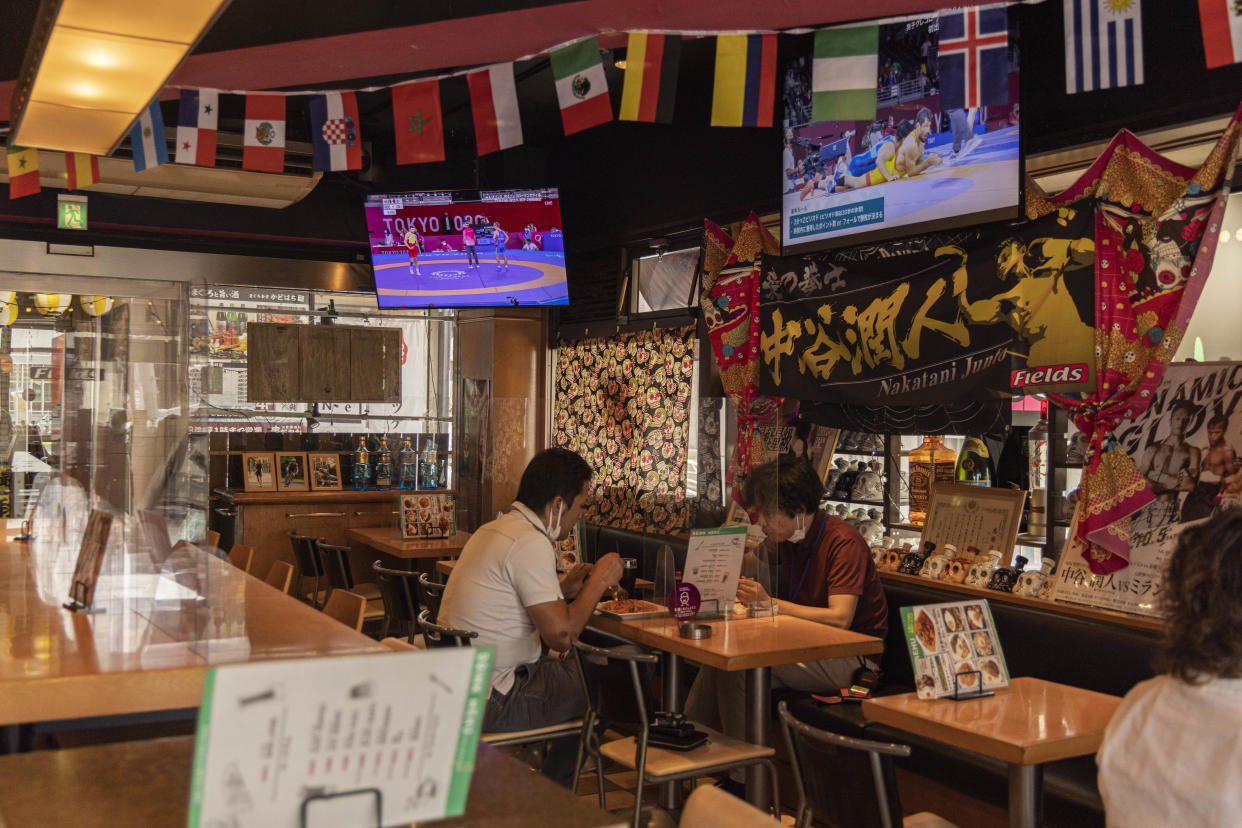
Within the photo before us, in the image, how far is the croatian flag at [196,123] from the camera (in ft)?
16.5

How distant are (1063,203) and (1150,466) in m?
1.06

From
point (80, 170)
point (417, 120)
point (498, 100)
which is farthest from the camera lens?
point (80, 170)

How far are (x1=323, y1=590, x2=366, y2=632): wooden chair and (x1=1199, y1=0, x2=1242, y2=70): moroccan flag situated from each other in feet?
10.4

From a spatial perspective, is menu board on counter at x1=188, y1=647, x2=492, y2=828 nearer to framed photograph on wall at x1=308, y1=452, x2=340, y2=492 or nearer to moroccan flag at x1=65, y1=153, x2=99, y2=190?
moroccan flag at x1=65, y1=153, x2=99, y2=190

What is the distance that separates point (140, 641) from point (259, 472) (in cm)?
590

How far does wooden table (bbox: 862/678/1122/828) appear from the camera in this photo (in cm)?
282

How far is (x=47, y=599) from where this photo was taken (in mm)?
3133

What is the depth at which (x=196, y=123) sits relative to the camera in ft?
16.5

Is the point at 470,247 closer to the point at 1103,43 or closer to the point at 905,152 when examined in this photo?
the point at 905,152

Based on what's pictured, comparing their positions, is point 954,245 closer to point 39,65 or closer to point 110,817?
point 39,65

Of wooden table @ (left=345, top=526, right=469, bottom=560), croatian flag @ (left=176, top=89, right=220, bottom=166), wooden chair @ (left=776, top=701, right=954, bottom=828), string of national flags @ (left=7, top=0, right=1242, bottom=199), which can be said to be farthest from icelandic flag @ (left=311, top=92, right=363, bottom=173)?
wooden chair @ (left=776, top=701, right=954, bottom=828)

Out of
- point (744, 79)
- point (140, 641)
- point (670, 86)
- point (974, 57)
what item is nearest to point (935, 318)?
point (974, 57)

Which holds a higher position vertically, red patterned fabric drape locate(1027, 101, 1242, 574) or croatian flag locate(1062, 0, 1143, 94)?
croatian flag locate(1062, 0, 1143, 94)

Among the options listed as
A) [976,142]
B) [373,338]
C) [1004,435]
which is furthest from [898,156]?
[373,338]
